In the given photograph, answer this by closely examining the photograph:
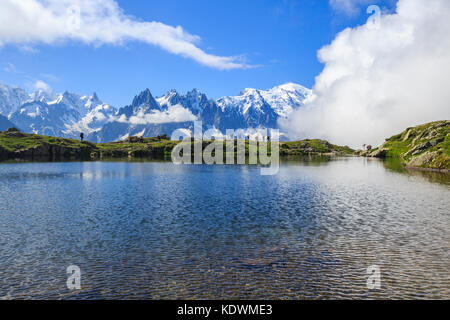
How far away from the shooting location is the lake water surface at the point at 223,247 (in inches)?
1030

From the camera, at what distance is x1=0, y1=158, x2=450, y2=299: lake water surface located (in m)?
26.2

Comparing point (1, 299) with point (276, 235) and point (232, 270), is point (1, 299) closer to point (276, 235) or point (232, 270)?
point (232, 270)

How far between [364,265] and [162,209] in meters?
37.3

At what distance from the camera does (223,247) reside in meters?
36.3

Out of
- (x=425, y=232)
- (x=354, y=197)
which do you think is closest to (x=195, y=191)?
(x=354, y=197)

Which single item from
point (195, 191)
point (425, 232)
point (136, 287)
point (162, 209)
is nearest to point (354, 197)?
point (425, 232)

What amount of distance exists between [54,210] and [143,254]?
31760 millimetres

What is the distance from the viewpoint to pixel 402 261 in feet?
105

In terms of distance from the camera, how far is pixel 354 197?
74250 mm
